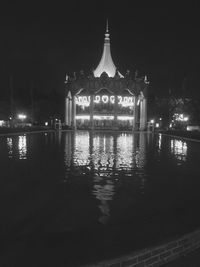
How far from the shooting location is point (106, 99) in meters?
96.4

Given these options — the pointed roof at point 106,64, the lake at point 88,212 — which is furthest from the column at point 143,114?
the lake at point 88,212

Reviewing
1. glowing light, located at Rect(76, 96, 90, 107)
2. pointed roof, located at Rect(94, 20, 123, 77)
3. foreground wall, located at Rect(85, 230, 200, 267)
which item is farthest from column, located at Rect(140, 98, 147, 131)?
foreground wall, located at Rect(85, 230, 200, 267)

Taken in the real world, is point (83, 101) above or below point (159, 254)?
above

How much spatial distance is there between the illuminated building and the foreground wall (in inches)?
3448

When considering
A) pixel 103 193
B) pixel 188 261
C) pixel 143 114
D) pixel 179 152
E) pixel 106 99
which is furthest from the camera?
pixel 106 99

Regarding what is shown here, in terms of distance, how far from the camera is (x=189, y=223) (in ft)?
25.4

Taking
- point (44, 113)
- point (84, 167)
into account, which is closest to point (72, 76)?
point (44, 113)

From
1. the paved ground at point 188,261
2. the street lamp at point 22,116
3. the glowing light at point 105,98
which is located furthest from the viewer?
the street lamp at point 22,116

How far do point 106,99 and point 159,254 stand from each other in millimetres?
91477

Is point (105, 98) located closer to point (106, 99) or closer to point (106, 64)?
point (106, 99)

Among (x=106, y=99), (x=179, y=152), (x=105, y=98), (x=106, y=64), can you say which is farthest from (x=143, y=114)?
(x=179, y=152)

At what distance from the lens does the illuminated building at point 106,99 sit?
314 ft

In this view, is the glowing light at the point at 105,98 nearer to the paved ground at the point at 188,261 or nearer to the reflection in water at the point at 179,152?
the reflection in water at the point at 179,152

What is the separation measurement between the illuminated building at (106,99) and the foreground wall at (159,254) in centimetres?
8759
